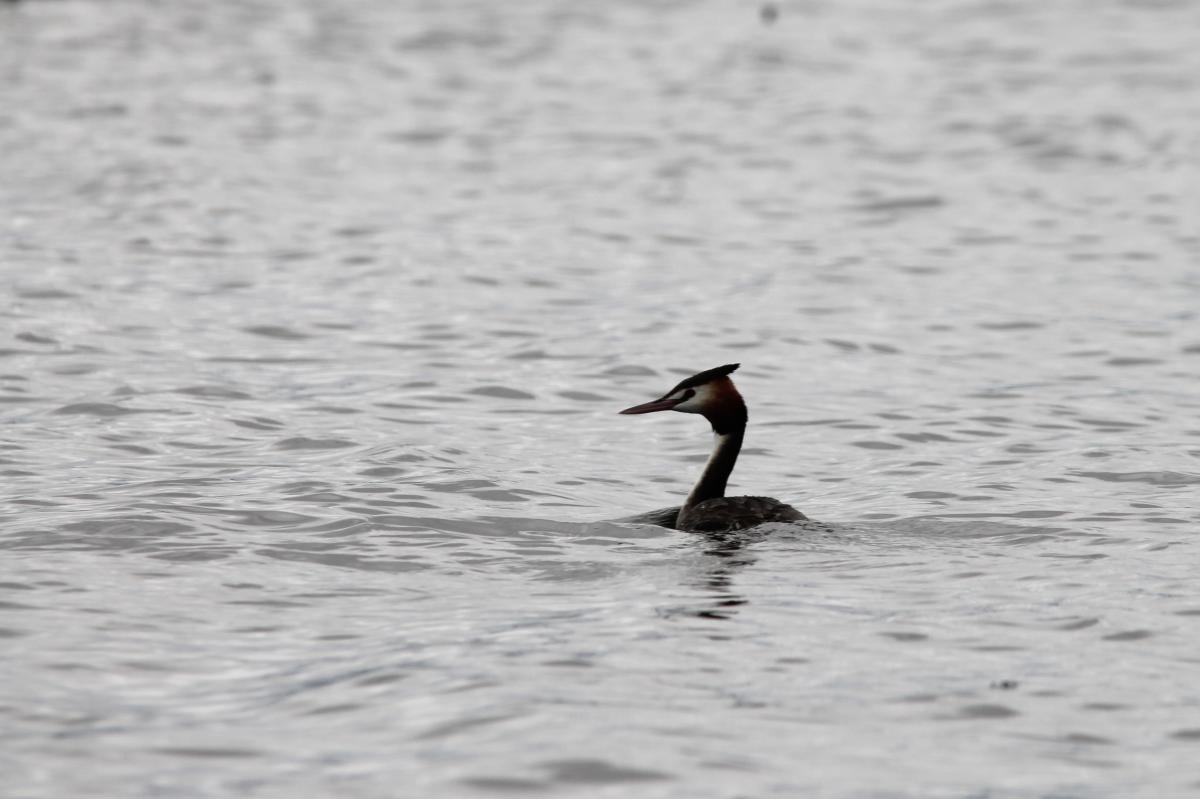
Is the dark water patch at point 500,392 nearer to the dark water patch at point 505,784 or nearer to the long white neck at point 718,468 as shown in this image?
the long white neck at point 718,468

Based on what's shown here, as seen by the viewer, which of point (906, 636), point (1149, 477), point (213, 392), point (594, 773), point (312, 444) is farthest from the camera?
point (213, 392)

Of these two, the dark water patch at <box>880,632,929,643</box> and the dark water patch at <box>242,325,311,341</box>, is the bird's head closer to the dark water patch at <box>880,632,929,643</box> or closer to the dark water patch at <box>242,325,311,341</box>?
the dark water patch at <box>880,632,929,643</box>

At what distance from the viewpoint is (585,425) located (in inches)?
604

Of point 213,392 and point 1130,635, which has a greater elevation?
point 213,392

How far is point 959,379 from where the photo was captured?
1681 cm

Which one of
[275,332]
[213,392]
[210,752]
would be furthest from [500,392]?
[210,752]

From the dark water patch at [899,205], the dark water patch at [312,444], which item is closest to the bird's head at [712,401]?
the dark water patch at [312,444]

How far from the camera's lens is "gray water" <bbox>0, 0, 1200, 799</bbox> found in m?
8.40

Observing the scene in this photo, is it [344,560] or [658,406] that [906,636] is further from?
[344,560]

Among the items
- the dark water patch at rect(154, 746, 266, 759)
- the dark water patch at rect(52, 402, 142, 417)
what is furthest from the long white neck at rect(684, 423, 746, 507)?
the dark water patch at rect(52, 402, 142, 417)

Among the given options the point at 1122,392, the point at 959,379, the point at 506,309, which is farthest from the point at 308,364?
the point at 1122,392

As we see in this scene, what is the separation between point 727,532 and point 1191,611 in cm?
277

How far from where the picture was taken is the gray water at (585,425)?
840 centimetres

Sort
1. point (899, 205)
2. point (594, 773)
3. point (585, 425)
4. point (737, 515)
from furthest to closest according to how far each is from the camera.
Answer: point (899, 205), point (585, 425), point (737, 515), point (594, 773)
